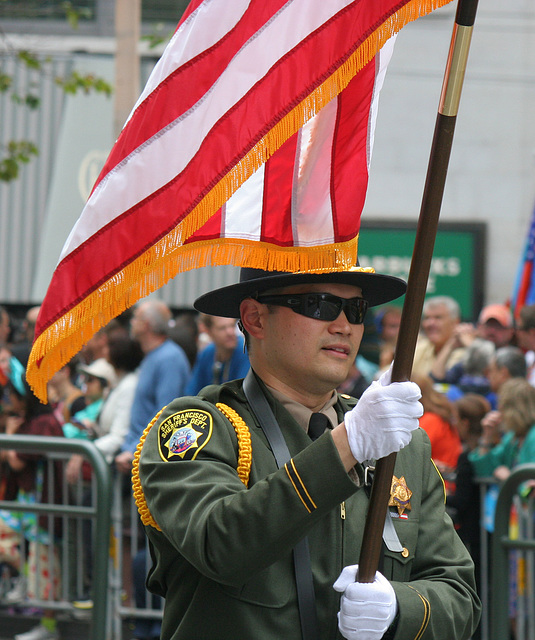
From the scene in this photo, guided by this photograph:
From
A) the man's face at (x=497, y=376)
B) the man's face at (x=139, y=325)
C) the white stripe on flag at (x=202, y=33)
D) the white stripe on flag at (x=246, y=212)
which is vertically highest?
the white stripe on flag at (x=202, y=33)

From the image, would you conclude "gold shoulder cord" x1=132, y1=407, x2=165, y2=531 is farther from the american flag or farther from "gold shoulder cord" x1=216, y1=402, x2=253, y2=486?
the american flag

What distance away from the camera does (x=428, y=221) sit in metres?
2.39

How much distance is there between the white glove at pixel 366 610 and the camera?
2.43 m

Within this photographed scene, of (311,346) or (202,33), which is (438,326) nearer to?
(311,346)

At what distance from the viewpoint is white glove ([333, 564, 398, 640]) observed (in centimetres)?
243

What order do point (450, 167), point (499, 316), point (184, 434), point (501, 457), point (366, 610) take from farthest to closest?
point (450, 167) < point (499, 316) < point (501, 457) < point (184, 434) < point (366, 610)

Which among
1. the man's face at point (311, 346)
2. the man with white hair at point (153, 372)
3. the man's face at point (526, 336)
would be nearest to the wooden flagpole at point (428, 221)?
the man's face at point (311, 346)

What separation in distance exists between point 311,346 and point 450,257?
44.0 feet

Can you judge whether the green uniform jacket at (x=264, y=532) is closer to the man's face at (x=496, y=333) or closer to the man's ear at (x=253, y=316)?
the man's ear at (x=253, y=316)

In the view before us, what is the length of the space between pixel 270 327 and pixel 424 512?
67 cm

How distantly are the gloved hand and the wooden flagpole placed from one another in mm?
50

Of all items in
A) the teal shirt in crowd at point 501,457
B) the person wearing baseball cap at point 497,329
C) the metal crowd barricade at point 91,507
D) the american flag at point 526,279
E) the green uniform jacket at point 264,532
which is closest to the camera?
the green uniform jacket at point 264,532

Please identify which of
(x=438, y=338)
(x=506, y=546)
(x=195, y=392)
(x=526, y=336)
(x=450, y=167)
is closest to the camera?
(x=506, y=546)

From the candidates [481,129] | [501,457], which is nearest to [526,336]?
[501,457]
